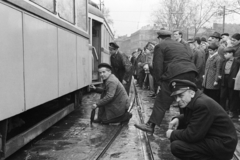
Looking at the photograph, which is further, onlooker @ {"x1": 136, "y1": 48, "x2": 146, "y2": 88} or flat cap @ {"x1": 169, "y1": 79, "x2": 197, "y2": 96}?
onlooker @ {"x1": 136, "y1": 48, "x2": 146, "y2": 88}

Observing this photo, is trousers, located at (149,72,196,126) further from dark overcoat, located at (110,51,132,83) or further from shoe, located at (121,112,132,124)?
dark overcoat, located at (110,51,132,83)

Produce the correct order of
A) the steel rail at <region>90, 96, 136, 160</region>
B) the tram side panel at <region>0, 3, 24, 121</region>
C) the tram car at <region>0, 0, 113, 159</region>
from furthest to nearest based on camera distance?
the steel rail at <region>90, 96, 136, 160</region>, the tram car at <region>0, 0, 113, 159</region>, the tram side panel at <region>0, 3, 24, 121</region>

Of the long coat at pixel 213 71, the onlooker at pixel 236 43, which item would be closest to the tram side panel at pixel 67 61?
the long coat at pixel 213 71

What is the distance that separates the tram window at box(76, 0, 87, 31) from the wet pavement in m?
2.07

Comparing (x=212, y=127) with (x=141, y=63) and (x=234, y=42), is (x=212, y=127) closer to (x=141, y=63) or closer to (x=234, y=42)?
(x=234, y=42)

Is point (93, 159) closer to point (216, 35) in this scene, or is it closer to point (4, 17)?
point (4, 17)

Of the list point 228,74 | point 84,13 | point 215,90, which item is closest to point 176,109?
point 215,90

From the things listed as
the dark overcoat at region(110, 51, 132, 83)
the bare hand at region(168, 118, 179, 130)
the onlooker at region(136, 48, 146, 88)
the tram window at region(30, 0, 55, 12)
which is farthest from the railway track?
Answer: the onlooker at region(136, 48, 146, 88)

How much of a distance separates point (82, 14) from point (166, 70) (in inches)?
107

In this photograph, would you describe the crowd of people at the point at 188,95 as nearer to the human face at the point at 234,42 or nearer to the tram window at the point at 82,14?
the human face at the point at 234,42

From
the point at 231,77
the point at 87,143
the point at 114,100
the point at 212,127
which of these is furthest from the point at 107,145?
the point at 231,77

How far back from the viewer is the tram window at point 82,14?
6.53m

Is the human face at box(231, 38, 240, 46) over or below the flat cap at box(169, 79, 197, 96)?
over

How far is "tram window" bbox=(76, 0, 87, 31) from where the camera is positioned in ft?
21.4
